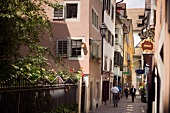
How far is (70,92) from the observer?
19.4 m

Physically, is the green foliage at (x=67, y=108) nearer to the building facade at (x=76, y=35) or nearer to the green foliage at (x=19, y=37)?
the green foliage at (x=19, y=37)

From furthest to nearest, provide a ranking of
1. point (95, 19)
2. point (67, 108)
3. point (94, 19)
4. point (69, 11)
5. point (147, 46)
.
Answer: point (95, 19)
point (94, 19)
point (69, 11)
point (67, 108)
point (147, 46)

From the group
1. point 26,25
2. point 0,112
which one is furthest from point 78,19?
point 0,112

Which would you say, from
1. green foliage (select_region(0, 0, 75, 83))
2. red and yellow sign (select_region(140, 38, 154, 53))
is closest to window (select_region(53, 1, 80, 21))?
red and yellow sign (select_region(140, 38, 154, 53))

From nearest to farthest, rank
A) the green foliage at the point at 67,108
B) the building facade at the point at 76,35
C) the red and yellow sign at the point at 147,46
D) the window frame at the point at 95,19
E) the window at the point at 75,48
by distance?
the green foliage at the point at 67,108 < the red and yellow sign at the point at 147,46 < the building facade at the point at 76,35 < the window at the point at 75,48 < the window frame at the point at 95,19

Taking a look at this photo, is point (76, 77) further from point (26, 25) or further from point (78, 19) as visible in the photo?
point (26, 25)

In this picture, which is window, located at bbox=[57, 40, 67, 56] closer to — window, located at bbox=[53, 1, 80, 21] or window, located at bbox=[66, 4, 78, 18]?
window, located at bbox=[53, 1, 80, 21]

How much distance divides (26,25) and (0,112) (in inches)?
136

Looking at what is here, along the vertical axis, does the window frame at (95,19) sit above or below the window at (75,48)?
above

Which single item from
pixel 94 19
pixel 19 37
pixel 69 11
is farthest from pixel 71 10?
pixel 19 37

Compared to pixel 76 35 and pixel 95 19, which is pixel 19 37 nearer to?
pixel 76 35

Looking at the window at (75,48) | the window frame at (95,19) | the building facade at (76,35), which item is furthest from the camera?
the window frame at (95,19)

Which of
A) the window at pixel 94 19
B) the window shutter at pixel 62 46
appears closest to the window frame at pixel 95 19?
the window at pixel 94 19

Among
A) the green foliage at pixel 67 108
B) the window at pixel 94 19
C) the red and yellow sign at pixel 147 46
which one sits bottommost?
the green foliage at pixel 67 108
